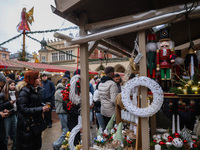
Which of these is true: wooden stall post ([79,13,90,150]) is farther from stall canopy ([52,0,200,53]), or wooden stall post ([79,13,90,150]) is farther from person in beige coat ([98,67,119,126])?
person in beige coat ([98,67,119,126])

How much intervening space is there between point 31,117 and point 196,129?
2.43 meters

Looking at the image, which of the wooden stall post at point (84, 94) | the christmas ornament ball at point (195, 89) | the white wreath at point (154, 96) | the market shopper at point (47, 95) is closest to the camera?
the christmas ornament ball at point (195, 89)

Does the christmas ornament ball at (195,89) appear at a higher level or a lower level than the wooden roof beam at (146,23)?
lower

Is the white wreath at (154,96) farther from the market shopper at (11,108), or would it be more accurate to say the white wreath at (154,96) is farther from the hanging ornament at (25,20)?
the hanging ornament at (25,20)

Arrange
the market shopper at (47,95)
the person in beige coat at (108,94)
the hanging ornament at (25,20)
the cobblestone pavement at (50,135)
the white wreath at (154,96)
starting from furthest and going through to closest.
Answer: the hanging ornament at (25,20) < the market shopper at (47,95) < the cobblestone pavement at (50,135) < the person in beige coat at (108,94) < the white wreath at (154,96)

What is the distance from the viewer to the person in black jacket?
212 cm

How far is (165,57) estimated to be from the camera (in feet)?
5.60

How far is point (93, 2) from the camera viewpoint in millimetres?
1833

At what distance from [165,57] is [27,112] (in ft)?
6.95

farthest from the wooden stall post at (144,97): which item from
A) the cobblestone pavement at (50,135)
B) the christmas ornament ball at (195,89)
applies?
the cobblestone pavement at (50,135)

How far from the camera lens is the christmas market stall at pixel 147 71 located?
1.59 metres

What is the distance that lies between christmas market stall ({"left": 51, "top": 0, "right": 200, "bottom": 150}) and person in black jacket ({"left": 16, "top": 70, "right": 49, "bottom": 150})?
1.79 feet

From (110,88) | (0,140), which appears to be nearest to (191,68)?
(110,88)

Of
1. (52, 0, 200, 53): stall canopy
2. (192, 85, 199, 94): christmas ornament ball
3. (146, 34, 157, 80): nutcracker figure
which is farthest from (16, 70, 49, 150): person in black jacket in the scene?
(192, 85, 199, 94): christmas ornament ball
